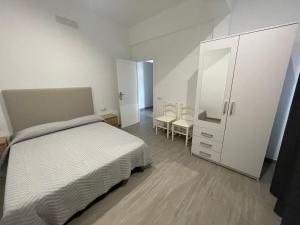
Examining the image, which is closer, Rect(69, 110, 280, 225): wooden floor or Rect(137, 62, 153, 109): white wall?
Rect(69, 110, 280, 225): wooden floor

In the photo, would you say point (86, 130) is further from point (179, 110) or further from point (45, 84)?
point (179, 110)

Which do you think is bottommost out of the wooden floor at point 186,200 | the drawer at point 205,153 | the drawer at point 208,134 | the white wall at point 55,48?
the wooden floor at point 186,200

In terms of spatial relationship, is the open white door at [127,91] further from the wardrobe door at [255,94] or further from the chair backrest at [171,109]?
the wardrobe door at [255,94]

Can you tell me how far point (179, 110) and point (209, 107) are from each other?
3.59 feet

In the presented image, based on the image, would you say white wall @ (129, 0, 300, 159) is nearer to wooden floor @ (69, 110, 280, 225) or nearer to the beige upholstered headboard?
wooden floor @ (69, 110, 280, 225)

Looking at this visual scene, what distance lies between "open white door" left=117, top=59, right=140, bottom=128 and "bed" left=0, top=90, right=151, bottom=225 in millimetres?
1597

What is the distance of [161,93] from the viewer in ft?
11.8

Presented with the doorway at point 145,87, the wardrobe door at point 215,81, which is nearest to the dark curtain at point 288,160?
the wardrobe door at point 215,81

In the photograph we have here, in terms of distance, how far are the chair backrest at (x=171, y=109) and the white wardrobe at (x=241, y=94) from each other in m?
1.07

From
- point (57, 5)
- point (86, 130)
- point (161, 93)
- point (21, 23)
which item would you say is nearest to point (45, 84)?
point (21, 23)

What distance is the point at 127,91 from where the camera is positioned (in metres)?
3.92

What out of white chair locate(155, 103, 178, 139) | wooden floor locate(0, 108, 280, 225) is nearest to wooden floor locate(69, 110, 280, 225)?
wooden floor locate(0, 108, 280, 225)

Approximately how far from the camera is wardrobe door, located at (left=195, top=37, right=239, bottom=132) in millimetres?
1869

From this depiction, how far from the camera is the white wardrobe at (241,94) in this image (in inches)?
61.5
